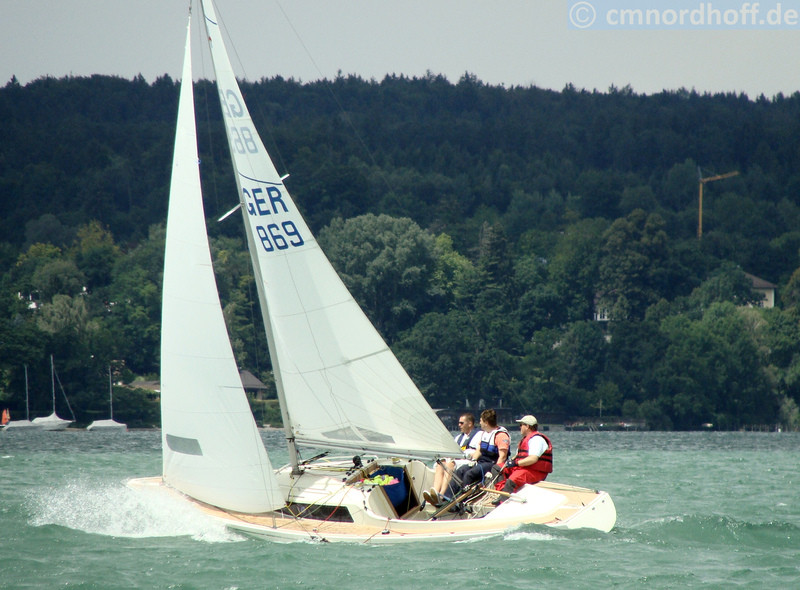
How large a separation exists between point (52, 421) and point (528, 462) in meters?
54.2

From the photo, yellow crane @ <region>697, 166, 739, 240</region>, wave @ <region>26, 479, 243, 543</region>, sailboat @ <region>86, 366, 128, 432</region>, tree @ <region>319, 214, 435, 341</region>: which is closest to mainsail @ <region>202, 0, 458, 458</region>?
wave @ <region>26, 479, 243, 543</region>

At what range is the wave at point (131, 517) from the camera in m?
15.3

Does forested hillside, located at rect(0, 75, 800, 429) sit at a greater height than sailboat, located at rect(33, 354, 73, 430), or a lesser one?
greater

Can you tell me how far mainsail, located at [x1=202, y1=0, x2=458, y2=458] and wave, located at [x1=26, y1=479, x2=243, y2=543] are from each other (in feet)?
4.95

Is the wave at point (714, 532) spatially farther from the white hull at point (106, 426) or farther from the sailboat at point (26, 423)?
the white hull at point (106, 426)

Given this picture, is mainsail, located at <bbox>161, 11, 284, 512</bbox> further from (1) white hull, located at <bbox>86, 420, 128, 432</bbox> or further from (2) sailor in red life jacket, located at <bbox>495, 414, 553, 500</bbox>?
(1) white hull, located at <bbox>86, 420, 128, 432</bbox>

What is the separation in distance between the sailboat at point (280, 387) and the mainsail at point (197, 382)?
0.05 feet

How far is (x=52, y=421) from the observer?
65500mm

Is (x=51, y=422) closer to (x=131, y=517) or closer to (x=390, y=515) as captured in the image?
(x=131, y=517)

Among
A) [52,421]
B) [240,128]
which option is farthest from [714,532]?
[52,421]

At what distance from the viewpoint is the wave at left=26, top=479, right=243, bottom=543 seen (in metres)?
15.3

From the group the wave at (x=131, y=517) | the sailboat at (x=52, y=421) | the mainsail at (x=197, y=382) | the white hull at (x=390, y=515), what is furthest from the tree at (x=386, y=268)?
the white hull at (x=390, y=515)

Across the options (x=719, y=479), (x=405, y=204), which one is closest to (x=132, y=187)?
(x=405, y=204)

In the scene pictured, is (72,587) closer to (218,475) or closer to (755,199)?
(218,475)
